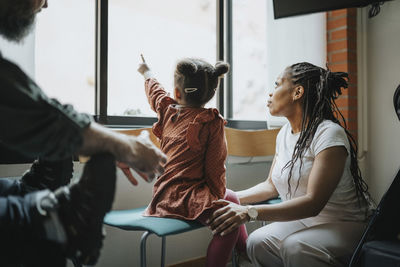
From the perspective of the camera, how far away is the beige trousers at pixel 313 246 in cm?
113

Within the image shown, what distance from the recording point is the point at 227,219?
3.55ft

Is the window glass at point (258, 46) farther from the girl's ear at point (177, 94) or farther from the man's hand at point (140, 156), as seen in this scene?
the man's hand at point (140, 156)

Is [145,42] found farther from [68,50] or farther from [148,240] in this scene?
[148,240]

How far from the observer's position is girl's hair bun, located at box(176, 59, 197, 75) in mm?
1197

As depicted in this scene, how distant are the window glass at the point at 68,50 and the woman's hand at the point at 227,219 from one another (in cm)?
52

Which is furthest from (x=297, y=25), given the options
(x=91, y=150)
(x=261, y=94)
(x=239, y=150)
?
(x=91, y=150)

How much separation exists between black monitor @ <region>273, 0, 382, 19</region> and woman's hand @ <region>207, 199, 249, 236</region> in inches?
56.9

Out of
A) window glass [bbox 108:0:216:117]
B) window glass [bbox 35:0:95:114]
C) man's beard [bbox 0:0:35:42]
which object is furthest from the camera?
window glass [bbox 108:0:216:117]

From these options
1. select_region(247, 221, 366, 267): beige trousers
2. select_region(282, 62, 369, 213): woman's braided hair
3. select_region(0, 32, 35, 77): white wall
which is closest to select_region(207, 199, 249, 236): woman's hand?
select_region(247, 221, 366, 267): beige trousers

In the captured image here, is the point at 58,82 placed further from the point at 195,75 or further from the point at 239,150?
the point at 239,150

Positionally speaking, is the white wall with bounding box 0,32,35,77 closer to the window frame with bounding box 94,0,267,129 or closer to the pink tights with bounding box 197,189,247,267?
the window frame with bounding box 94,0,267,129

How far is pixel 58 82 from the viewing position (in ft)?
3.20

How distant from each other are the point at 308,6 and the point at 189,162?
1484mm

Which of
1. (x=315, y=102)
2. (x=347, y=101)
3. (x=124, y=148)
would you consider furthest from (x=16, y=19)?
(x=347, y=101)
